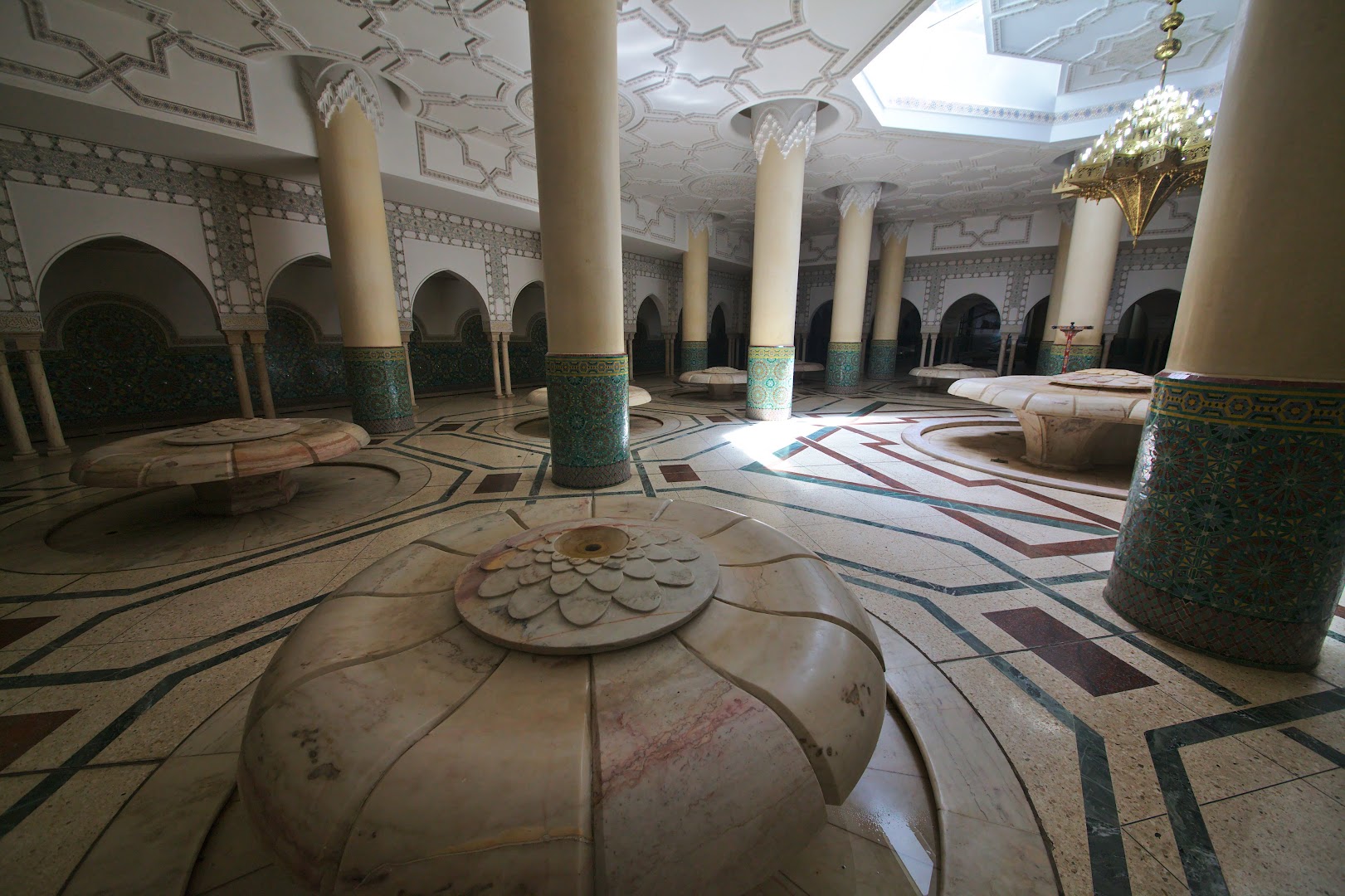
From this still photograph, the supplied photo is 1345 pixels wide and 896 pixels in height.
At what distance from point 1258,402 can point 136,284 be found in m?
9.75

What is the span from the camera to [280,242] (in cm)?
534

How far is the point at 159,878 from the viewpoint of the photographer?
0.88 m

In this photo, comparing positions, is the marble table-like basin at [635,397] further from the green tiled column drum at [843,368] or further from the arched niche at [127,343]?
the green tiled column drum at [843,368]

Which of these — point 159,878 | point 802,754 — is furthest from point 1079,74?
point 159,878

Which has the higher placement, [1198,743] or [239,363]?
[239,363]

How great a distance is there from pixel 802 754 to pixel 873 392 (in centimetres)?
879

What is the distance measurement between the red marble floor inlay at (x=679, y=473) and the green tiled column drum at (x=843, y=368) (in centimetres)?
561

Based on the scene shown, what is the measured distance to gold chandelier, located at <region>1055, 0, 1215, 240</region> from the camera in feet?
12.3

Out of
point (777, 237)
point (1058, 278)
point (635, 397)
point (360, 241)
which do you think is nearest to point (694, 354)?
point (777, 237)

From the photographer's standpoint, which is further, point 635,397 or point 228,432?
point 635,397

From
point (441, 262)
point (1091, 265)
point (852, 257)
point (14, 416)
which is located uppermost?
point (852, 257)

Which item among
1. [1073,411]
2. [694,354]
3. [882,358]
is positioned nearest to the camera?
[1073,411]

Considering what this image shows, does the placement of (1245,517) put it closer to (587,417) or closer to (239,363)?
(587,417)

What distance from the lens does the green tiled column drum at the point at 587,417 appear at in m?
3.12
